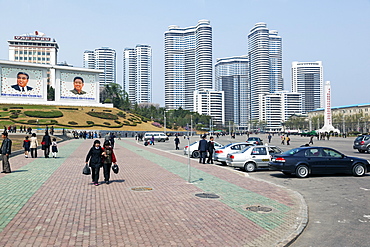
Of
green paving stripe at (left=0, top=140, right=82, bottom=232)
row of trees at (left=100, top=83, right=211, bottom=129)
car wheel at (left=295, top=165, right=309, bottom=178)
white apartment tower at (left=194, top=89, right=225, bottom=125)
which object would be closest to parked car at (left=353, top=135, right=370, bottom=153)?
car wheel at (left=295, top=165, right=309, bottom=178)

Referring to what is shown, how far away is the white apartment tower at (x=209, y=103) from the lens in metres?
194

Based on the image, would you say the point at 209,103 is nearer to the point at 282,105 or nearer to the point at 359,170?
the point at 282,105

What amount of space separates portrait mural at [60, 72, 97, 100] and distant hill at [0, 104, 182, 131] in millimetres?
5072

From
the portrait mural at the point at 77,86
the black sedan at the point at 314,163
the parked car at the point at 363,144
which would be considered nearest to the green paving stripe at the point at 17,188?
the black sedan at the point at 314,163

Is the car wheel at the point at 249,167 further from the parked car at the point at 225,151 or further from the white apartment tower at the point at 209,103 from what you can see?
the white apartment tower at the point at 209,103

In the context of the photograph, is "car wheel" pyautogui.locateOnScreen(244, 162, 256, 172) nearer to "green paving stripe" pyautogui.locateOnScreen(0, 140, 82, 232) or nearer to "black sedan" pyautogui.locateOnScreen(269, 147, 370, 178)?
"black sedan" pyautogui.locateOnScreen(269, 147, 370, 178)

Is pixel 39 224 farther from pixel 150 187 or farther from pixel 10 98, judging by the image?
pixel 10 98

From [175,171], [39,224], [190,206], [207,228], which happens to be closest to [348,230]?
[207,228]

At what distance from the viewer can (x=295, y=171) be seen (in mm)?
14453

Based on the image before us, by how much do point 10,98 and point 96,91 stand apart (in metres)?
25.2

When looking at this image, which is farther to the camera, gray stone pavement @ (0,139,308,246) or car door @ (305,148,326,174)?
car door @ (305,148,326,174)

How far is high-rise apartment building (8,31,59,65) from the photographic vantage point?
143250 millimetres

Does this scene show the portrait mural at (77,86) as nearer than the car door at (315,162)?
No

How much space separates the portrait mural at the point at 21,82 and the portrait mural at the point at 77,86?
632cm
